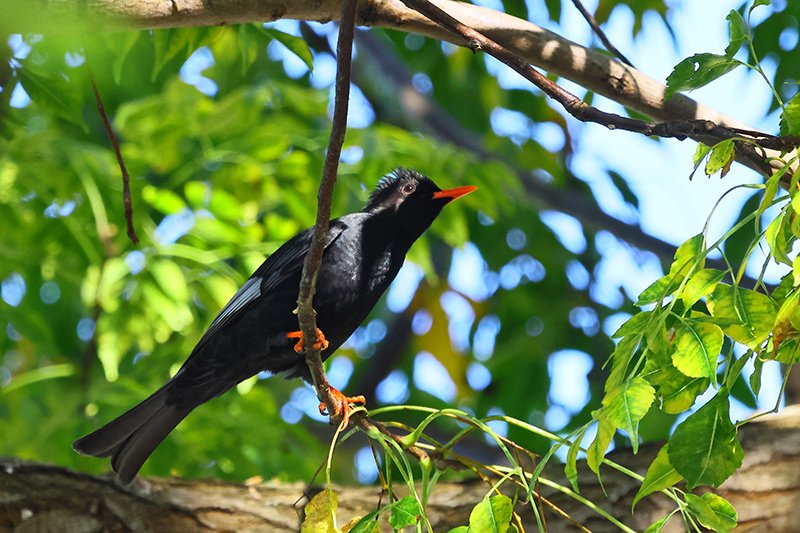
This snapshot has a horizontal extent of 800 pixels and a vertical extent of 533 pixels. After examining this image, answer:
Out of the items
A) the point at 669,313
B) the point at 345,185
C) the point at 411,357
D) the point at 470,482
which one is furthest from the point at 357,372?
the point at 669,313

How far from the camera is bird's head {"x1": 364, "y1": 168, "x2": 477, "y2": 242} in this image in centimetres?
445

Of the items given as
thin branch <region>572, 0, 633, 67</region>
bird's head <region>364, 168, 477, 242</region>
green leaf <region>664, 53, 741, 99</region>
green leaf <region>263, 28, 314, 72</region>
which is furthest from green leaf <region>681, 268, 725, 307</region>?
bird's head <region>364, 168, 477, 242</region>

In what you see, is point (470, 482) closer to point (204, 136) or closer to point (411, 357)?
point (204, 136)

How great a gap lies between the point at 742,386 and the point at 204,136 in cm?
335

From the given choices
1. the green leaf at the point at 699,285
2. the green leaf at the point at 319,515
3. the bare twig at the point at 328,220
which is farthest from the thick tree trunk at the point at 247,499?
the green leaf at the point at 699,285

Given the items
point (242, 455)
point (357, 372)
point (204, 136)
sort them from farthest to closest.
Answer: point (357, 372) < point (204, 136) < point (242, 455)

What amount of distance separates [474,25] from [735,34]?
1016mm

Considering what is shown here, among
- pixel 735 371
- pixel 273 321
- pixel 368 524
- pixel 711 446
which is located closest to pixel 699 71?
pixel 735 371

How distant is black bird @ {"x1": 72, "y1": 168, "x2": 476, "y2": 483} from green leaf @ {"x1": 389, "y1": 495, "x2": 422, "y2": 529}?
5.82 feet

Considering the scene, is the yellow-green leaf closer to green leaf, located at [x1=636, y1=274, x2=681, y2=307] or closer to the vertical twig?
green leaf, located at [x1=636, y1=274, x2=681, y2=307]

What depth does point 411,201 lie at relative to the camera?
14.9ft

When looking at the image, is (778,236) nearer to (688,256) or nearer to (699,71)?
(688,256)

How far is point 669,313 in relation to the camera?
79.2 inches

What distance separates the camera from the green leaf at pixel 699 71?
226 centimetres
